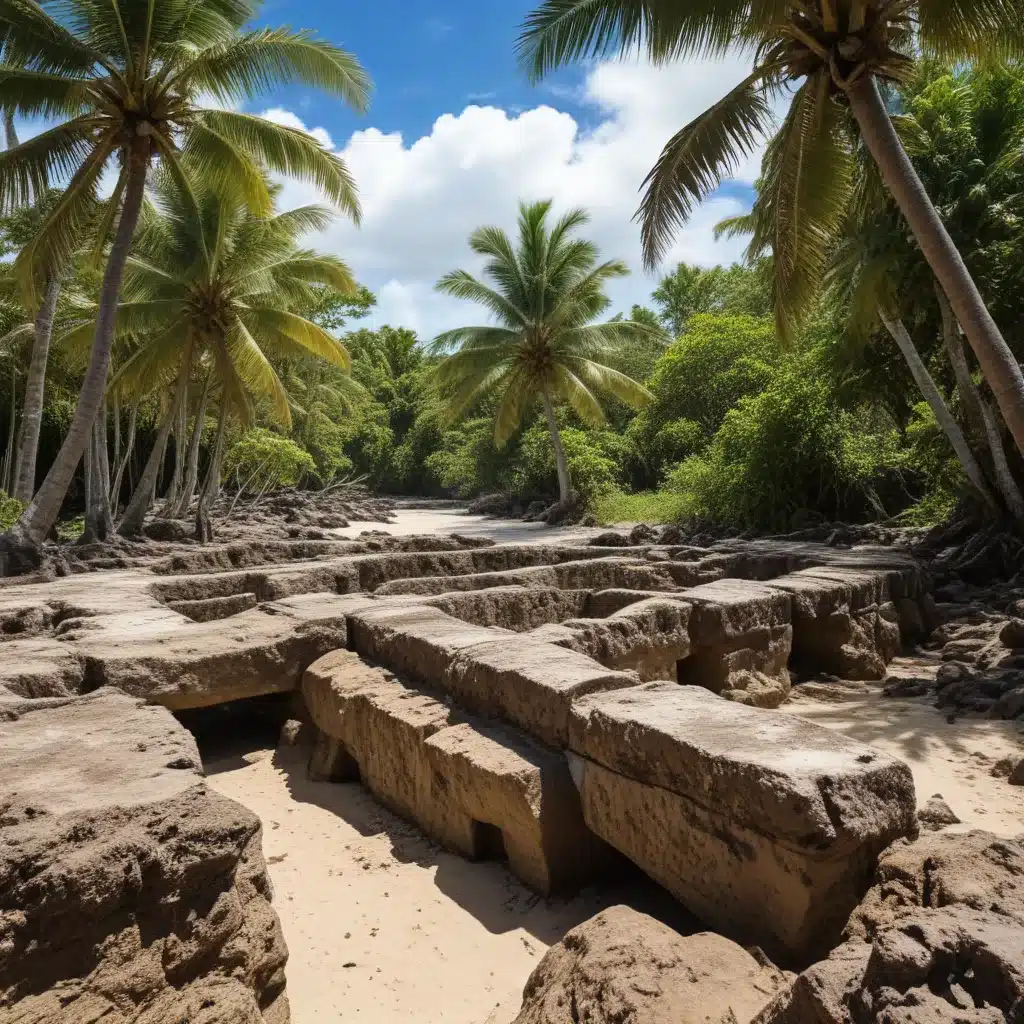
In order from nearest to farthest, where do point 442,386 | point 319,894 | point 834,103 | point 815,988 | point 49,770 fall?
point 815,988, point 49,770, point 319,894, point 834,103, point 442,386

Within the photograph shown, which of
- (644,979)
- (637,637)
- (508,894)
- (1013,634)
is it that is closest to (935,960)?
(644,979)

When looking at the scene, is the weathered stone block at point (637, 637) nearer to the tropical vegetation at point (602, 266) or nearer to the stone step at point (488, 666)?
the stone step at point (488, 666)

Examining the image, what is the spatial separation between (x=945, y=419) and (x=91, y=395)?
11.9 meters

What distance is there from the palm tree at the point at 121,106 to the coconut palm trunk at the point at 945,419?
28.2 feet

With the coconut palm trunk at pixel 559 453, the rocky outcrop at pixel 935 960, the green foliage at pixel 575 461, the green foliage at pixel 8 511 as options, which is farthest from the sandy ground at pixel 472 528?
the rocky outcrop at pixel 935 960

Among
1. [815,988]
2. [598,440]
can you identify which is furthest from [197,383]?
[815,988]

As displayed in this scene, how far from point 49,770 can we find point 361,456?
40.2 m

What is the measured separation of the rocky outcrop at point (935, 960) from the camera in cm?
143

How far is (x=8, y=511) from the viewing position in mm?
11211

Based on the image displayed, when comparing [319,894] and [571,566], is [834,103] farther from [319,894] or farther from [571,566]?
[319,894]

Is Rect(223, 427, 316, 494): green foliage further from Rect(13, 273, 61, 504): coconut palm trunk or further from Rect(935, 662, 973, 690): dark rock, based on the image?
Rect(935, 662, 973, 690): dark rock

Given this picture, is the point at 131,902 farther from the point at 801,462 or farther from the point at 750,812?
the point at 801,462

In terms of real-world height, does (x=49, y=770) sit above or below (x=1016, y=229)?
below

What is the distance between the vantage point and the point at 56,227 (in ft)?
34.2
